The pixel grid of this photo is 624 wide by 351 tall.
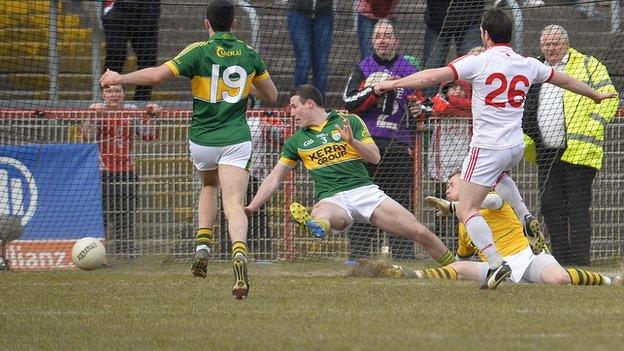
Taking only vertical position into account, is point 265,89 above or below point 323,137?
above

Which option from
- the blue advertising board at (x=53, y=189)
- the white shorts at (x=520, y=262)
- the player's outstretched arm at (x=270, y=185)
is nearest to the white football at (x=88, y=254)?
the blue advertising board at (x=53, y=189)

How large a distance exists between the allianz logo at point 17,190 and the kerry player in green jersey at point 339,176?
3.32 m

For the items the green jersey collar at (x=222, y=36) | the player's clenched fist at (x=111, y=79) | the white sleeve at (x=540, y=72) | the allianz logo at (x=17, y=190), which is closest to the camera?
the player's clenched fist at (x=111, y=79)

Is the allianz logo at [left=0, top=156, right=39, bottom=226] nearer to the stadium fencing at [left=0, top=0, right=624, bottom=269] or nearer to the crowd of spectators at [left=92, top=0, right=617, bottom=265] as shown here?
the stadium fencing at [left=0, top=0, right=624, bottom=269]

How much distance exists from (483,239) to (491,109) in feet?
3.32

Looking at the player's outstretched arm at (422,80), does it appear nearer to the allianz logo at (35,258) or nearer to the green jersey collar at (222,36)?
the green jersey collar at (222,36)

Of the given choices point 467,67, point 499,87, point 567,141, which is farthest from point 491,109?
point 567,141

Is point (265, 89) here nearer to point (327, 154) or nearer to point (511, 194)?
point (327, 154)

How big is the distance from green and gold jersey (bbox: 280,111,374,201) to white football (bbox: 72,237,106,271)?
84.4 inches

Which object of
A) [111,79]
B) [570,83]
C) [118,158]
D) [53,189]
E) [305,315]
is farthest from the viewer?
[118,158]

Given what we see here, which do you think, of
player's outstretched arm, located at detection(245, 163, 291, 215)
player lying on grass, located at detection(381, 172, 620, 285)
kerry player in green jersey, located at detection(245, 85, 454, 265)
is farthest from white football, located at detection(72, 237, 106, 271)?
player lying on grass, located at detection(381, 172, 620, 285)

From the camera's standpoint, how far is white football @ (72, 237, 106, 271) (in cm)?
1237

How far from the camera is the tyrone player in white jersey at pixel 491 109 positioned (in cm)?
962

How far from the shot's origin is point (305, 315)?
807cm
